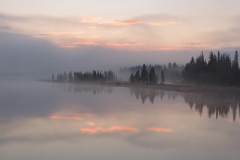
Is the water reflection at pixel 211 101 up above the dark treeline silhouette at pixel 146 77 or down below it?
below

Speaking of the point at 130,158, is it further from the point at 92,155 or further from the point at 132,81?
the point at 132,81

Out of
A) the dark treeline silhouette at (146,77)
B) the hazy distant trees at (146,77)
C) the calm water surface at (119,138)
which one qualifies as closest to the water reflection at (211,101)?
the calm water surface at (119,138)

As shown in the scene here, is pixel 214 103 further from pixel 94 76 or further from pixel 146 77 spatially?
pixel 94 76

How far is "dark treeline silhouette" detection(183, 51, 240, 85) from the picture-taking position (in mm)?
50969

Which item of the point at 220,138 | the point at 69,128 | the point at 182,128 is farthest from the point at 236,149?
the point at 69,128

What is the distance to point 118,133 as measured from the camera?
1296 cm

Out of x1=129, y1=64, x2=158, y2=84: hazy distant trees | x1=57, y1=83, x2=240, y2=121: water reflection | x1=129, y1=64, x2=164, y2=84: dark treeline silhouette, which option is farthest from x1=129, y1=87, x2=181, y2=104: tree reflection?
x1=129, y1=64, x2=158, y2=84: hazy distant trees

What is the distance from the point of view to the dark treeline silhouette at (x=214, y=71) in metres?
51.0

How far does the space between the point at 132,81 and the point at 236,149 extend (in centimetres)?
7219

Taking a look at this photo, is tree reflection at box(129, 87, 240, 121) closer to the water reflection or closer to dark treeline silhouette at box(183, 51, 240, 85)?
the water reflection

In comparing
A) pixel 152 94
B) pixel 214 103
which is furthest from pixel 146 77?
pixel 214 103

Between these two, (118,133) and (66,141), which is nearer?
(66,141)

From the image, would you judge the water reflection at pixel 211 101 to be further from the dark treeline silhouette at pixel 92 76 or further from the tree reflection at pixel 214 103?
the dark treeline silhouette at pixel 92 76

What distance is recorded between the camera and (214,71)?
57438 millimetres
